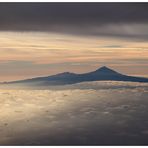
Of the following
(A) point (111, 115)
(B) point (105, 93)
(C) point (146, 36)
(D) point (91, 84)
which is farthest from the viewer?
(D) point (91, 84)

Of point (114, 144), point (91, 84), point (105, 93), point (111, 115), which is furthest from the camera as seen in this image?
point (91, 84)

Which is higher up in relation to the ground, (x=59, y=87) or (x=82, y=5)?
(x=82, y=5)

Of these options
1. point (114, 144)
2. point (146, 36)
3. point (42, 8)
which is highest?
point (42, 8)

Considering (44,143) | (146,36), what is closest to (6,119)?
(44,143)

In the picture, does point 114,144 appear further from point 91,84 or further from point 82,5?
point 91,84

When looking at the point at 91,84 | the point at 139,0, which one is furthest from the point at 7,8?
the point at 91,84

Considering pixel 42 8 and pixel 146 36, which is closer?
pixel 42 8

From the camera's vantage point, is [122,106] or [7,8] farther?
[122,106]

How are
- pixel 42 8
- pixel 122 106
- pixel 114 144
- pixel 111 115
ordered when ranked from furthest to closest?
pixel 122 106, pixel 111 115, pixel 42 8, pixel 114 144

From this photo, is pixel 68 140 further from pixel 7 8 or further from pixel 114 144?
pixel 7 8
